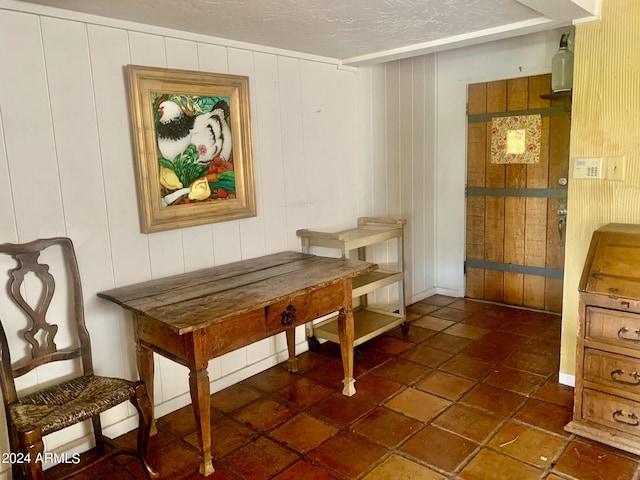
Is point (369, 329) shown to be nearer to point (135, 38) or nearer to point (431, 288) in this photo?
point (431, 288)

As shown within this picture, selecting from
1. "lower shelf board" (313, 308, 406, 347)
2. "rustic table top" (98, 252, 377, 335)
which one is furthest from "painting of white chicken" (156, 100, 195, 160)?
"lower shelf board" (313, 308, 406, 347)

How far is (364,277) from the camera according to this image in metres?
3.51

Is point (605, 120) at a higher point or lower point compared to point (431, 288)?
higher

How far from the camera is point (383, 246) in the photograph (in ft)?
12.9

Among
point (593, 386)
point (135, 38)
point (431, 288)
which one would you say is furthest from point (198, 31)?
point (431, 288)

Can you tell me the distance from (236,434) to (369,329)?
1230 millimetres

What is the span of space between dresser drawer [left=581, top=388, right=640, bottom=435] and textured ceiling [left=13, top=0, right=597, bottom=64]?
1.78 m

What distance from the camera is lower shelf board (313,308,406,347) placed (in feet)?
10.6

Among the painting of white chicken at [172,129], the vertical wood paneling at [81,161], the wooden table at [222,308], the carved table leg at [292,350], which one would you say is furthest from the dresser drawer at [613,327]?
the vertical wood paneling at [81,161]

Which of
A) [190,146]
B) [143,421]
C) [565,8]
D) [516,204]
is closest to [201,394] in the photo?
[143,421]

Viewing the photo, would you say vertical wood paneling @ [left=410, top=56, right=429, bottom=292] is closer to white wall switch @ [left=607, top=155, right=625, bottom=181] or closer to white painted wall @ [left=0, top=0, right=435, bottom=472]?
white painted wall @ [left=0, top=0, right=435, bottom=472]

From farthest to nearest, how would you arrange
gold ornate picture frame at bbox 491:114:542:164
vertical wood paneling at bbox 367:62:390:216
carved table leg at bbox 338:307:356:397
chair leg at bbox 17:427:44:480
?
gold ornate picture frame at bbox 491:114:542:164 → vertical wood paneling at bbox 367:62:390:216 → carved table leg at bbox 338:307:356:397 → chair leg at bbox 17:427:44:480

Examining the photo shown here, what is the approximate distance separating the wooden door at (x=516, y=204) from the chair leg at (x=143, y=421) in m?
3.19

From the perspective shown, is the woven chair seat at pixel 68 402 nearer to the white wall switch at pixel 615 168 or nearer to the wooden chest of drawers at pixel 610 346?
the wooden chest of drawers at pixel 610 346
